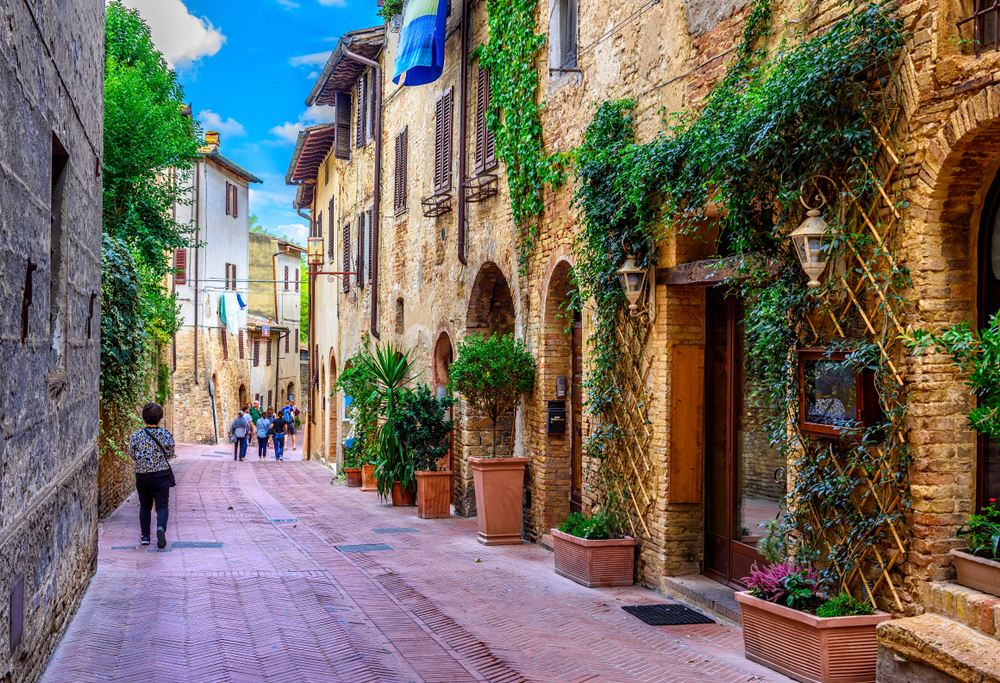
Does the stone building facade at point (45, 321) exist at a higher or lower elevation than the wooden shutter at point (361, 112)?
lower

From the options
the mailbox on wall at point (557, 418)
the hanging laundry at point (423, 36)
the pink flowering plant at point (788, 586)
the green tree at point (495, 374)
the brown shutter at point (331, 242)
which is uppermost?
the hanging laundry at point (423, 36)

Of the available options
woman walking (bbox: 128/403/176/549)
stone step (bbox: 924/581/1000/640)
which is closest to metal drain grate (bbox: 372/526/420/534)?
woman walking (bbox: 128/403/176/549)

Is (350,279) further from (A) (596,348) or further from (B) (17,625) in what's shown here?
(B) (17,625)

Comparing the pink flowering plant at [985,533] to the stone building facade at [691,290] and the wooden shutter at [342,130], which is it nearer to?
the stone building facade at [691,290]

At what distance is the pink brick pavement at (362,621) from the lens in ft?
18.1

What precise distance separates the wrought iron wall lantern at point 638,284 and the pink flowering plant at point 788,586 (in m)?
2.73

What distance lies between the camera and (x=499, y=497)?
34.2 ft

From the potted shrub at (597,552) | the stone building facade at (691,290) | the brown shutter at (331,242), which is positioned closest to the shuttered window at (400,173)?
the stone building facade at (691,290)

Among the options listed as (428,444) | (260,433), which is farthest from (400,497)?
(260,433)

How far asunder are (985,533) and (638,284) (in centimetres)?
363

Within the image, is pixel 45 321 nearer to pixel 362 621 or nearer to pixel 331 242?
pixel 362 621

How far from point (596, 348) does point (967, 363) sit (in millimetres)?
4231

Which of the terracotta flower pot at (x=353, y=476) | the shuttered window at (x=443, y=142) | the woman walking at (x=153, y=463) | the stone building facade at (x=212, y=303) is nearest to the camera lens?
the woman walking at (x=153, y=463)

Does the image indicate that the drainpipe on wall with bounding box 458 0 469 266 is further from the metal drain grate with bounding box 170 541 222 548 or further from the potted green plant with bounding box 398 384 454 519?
the metal drain grate with bounding box 170 541 222 548
